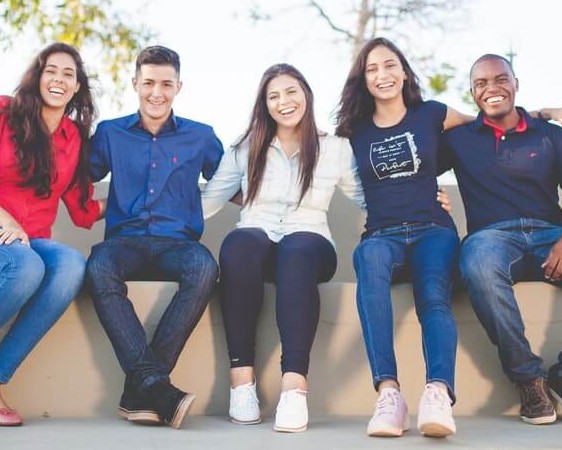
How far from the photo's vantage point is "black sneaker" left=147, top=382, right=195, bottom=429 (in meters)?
2.67

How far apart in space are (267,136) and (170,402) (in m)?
1.09

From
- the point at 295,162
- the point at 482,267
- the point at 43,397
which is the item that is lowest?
the point at 43,397

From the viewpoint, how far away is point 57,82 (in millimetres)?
3215

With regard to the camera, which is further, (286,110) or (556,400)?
(286,110)

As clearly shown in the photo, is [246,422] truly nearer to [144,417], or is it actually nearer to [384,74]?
[144,417]

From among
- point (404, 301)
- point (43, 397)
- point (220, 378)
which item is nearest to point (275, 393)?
point (220, 378)

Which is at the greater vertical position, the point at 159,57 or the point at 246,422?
the point at 159,57

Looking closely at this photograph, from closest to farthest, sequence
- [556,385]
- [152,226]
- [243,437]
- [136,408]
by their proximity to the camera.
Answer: [243,437] < [136,408] < [556,385] < [152,226]

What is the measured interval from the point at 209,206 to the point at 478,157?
971 mm

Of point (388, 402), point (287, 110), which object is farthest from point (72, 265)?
point (388, 402)

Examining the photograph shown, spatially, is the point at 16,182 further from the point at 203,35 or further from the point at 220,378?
the point at 203,35

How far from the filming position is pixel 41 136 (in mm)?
3162

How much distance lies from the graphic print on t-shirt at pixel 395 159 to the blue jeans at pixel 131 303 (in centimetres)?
67

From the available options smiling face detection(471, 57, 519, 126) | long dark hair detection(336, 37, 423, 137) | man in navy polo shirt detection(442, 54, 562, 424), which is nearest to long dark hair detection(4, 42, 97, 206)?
long dark hair detection(336, 37, 423, 137)
